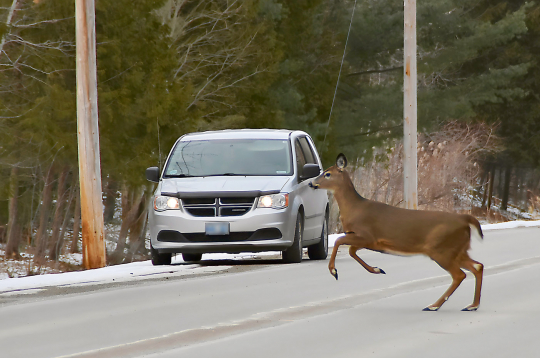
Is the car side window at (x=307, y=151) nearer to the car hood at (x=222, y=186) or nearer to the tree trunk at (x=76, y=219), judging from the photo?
the car hood at (x=222, y=186)

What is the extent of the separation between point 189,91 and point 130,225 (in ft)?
19.7

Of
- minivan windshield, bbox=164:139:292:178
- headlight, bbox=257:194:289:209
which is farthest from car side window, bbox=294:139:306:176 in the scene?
headlight, bbox=257:194:289:209

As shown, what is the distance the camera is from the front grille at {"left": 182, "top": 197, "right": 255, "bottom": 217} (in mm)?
15211

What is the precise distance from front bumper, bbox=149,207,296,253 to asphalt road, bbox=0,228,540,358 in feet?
1.54

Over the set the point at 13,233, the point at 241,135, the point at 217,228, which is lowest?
the point at 13,233

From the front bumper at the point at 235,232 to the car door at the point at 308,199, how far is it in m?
0.89

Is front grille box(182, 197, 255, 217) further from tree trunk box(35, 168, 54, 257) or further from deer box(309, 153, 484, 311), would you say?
tree trunk box(35, 168, 54, 257)

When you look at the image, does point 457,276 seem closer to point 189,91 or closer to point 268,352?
point 268,352

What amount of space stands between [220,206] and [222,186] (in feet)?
1.11

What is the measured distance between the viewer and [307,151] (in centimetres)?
1755

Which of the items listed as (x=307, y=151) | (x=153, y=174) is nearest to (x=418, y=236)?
(x=153, y=174)

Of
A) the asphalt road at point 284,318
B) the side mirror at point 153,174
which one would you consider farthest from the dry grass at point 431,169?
the asphalt road at point 284,318

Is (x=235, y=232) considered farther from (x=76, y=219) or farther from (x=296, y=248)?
(x=76, y=219)

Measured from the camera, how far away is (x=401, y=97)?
3881cm
